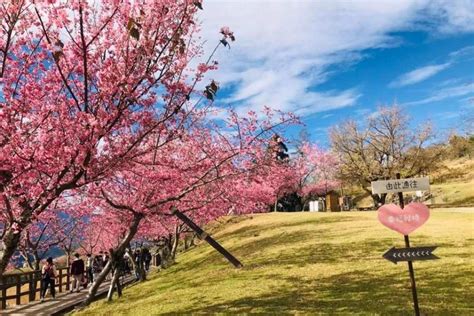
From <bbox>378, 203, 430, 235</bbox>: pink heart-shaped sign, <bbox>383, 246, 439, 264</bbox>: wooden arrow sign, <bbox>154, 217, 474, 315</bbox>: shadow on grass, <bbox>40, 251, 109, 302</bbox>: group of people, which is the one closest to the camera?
<bbox>383, 246, 439, 264</bbox>: wooden arrow sign

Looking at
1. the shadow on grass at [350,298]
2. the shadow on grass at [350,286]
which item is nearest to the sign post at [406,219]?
the shadow on grass at [350,298]

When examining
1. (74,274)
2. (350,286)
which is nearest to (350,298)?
(350,286)

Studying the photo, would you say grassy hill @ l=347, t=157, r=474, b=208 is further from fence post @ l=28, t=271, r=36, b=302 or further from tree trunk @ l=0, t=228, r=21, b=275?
tree trunk @ l=0, t=228, r=21, b=275

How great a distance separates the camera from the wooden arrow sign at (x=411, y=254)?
7375 millimetres

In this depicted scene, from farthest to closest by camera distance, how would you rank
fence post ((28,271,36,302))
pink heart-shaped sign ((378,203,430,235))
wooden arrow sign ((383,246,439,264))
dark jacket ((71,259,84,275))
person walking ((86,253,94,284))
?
person walking ((86,253,94,284))
dark jacket ((71,259,84,275))
fence post ((28,271,36,302))
pink heart-shaped sign ((378,203,430,235))
wooden arrow sign ((383,246,439,264))

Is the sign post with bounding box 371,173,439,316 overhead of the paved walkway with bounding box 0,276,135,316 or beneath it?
overhead

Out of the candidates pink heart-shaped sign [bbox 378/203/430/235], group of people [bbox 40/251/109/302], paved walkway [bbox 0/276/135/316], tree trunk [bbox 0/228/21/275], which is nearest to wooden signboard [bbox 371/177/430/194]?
pink heart-shaped sign [bbox 378/203/430/235]

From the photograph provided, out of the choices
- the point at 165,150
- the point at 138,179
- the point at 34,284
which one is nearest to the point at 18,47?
the point at 165,150

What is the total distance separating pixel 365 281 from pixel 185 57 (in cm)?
677

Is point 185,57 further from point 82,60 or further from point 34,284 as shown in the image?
point 34,284

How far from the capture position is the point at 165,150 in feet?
35.8

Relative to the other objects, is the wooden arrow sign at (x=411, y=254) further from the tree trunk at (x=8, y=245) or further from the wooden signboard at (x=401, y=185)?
the tree trunk at (x=8, y=245)

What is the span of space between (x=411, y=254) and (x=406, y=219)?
606 mm

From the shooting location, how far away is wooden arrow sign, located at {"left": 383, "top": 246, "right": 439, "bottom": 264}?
24.2 ft
